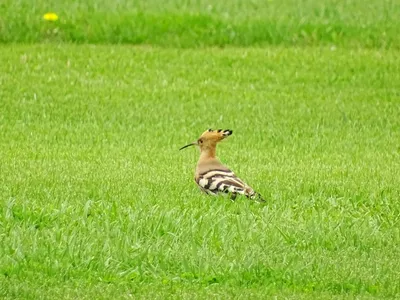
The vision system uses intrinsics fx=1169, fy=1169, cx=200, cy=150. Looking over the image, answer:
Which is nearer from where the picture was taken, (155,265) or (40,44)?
(155,265)

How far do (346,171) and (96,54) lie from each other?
21.2 ft

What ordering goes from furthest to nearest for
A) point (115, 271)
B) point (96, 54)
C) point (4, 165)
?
point (96, 54) → point (4, 165) → point (115, 271)

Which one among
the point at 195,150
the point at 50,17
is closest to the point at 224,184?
the point at 195,150

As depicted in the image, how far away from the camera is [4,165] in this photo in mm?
11414

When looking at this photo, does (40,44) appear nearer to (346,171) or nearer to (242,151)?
(242,151)

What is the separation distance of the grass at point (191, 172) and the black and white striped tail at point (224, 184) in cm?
11

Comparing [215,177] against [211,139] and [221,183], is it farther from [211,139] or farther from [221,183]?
[211,139]

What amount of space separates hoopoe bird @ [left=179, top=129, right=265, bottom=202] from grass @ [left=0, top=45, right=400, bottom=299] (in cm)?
13

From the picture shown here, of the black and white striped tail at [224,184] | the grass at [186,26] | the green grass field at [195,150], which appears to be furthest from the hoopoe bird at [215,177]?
the grass at [186,26]

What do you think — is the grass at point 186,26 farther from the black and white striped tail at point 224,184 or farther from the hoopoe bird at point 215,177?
the black and white striped tail at point 224,184

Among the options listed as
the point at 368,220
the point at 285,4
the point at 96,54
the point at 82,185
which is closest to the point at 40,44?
the point at 96,54

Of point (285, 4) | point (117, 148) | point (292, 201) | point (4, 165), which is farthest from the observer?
point (285, 4)

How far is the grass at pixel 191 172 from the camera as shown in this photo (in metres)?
7.33

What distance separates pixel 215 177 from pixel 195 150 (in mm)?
3551
